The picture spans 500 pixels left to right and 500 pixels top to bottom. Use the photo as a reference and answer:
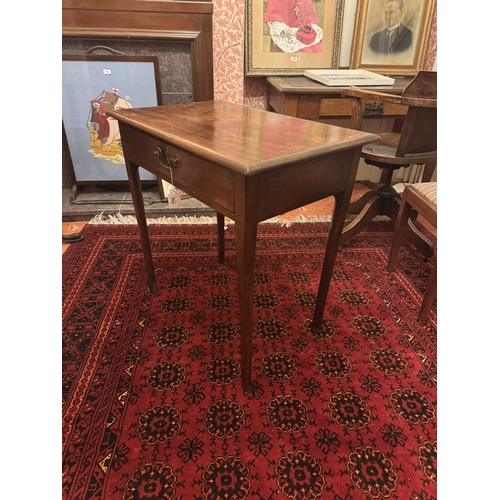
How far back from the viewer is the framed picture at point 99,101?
87.4 inches

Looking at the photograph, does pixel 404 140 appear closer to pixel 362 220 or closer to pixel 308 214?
pixel 362 220

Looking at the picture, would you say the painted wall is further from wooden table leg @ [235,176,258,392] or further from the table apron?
wooden table leg @ [235,176,258,392]

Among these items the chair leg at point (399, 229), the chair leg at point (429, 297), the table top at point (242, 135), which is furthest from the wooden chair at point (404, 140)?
the table top at point (242, 135)

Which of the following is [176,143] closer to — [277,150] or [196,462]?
[277,150]

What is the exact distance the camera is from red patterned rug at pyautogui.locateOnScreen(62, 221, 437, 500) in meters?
1.02

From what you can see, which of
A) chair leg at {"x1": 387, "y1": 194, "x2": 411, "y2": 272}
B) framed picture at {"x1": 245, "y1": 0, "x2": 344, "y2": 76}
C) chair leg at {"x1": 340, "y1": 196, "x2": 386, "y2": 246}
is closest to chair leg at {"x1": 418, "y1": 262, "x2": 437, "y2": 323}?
chair leg at {"x1": 387, "y1": 194, "x2": 411, "y2": 272}

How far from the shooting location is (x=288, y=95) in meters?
2.05

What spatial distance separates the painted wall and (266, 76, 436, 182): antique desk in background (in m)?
0.35

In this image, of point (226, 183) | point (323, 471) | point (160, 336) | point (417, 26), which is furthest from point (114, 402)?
point (417, 26)

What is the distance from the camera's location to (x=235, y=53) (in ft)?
7.81

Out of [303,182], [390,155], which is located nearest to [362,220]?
[390,155]

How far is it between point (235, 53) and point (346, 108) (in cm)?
87

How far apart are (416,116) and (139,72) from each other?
169 centimetres

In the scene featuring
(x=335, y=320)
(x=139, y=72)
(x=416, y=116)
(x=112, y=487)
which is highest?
(x=139, y=72)
